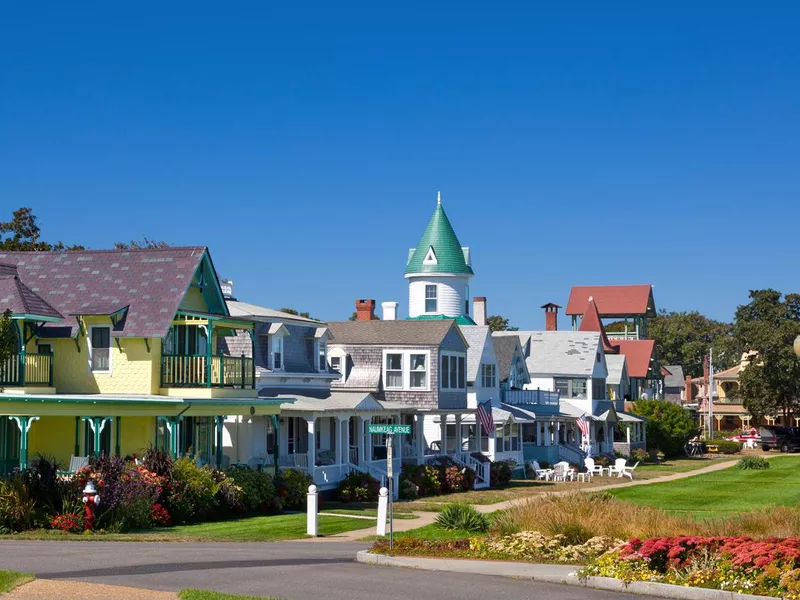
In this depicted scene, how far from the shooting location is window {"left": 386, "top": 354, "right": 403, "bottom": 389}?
5062cm

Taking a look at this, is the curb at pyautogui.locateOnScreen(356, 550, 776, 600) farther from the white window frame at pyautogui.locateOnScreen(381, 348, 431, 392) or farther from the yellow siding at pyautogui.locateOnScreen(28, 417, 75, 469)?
the white window frame at pyautogui.locateOnScreen(381, 348, 431, 392)

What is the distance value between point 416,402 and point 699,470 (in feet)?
74.2

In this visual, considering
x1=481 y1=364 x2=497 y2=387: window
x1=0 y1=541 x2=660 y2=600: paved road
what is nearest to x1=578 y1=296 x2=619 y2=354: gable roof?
x1=481 y1=364 x2=497 y2=387: window

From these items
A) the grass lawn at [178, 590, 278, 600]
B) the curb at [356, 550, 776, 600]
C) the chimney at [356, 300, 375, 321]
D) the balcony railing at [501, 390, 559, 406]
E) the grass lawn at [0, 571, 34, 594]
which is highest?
the chimney at [356, 300, 375, 321]

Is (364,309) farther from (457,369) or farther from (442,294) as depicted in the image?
(442,294)

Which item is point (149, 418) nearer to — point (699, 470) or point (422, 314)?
point (422, 314)

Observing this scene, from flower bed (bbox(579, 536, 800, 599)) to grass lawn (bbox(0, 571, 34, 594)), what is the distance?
8287 mm

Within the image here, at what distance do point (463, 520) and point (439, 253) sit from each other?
4053cm

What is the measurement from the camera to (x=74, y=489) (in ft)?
94.0

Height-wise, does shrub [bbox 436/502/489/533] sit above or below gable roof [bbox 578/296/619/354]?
below

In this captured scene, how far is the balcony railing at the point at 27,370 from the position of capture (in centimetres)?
3500

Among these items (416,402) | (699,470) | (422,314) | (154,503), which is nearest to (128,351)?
(154,503)

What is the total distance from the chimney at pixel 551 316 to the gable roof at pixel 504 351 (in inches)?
752

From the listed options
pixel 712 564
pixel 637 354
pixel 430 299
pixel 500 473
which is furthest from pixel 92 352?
pixel 637 354
